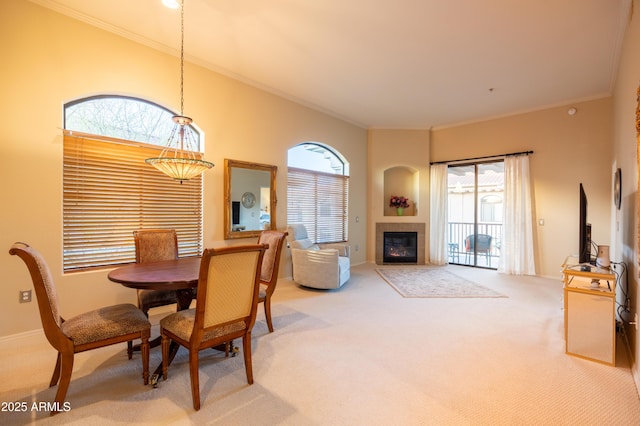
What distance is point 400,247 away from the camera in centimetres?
693

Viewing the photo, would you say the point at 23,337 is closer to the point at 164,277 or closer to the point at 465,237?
the point at 164,277

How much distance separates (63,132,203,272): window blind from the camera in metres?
3.03

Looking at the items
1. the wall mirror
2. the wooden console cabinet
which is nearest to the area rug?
the wooden console cabinet

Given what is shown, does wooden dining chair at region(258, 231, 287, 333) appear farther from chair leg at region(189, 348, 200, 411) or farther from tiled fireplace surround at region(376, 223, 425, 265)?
tiled fireplace surround at region(376, 223, 425, 265)

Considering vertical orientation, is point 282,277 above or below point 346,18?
below

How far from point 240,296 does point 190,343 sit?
0.41 meters

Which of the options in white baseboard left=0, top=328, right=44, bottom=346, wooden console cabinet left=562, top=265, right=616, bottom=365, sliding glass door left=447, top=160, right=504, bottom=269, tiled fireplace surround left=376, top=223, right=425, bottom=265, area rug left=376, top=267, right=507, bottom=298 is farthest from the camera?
tiled fireplace surround left=376, top=223, right=425, bottom=265

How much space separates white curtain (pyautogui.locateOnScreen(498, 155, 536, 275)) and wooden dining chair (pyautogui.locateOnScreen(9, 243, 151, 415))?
6.11 m

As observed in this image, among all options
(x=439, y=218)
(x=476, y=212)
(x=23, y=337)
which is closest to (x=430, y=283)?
(x=439, y=218)

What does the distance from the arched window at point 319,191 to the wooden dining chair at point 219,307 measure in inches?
126

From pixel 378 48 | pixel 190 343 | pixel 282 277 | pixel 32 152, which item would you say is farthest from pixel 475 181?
pixel 32 152

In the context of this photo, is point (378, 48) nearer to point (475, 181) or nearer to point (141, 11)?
point (141, 11)

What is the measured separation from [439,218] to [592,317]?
426 centimetres

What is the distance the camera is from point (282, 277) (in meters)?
5.06
